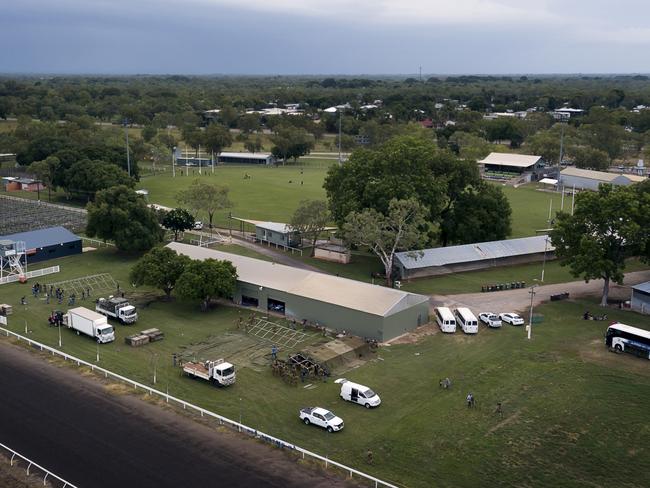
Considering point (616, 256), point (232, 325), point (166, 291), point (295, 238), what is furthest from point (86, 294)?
point (616, 256)

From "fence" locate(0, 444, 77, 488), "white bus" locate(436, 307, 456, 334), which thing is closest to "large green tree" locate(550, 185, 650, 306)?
"white bus" locate(436, 307, 456, 334)

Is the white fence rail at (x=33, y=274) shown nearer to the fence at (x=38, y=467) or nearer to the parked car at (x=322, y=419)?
the fence at (x=38, y=467)

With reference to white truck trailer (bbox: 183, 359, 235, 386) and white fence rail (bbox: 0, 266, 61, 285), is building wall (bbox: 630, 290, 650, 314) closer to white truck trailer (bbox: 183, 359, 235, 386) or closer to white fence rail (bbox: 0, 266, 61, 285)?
white truck trailer (bbox: 183, 359, 235, 386)

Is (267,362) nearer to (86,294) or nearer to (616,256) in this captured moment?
(86,294)

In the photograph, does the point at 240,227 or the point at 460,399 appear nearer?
the point at 460,399

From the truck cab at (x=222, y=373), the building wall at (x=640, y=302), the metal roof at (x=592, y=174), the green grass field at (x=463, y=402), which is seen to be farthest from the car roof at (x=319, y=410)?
the metal roof at (x=592, y=174)
